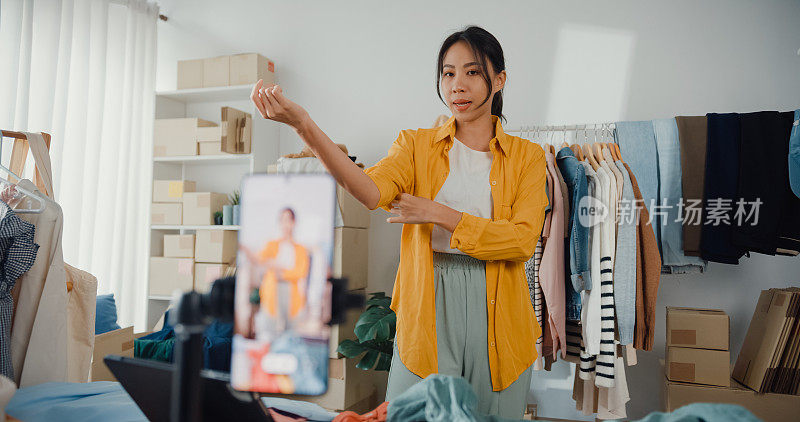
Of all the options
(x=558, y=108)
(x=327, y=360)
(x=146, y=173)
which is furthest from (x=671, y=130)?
(x=146, y=173)

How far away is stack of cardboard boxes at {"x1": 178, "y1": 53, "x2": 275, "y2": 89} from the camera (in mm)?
3355

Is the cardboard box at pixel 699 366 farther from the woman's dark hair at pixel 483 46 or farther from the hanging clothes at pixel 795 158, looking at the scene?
the woman's dark hair at pixel 483 46

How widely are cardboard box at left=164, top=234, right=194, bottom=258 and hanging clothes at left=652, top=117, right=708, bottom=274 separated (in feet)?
8.62

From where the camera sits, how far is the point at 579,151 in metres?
2.50

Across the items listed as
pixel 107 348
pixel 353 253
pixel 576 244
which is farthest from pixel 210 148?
pixel 576 244

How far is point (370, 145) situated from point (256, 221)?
2997 mm

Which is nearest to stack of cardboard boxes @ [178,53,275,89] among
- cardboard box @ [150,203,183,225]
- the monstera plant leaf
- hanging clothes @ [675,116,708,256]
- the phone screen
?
cardboard box @ [150,203,183,225]

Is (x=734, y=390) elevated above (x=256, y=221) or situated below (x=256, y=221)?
below

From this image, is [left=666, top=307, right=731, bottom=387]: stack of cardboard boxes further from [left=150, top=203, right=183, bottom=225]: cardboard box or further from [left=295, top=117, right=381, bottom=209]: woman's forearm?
[left=150, top=203, right=183, bottom=225]: cardboard box

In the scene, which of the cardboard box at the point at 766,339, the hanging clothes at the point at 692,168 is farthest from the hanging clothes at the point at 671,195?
the cardboard box at the point at 766,339

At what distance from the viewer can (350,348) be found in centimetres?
272

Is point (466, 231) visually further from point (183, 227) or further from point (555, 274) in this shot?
point (183, 227)

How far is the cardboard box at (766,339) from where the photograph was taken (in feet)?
7.27

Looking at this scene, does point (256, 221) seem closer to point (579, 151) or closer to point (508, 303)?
point (508, 303)
